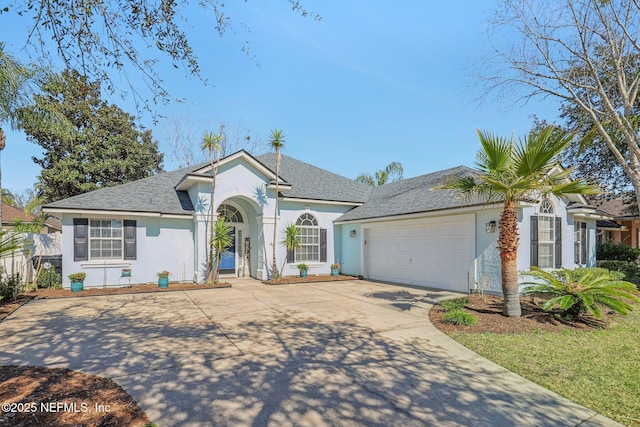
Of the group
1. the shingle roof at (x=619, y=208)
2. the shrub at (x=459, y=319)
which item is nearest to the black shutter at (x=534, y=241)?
the shrub at (x=459, y=319)

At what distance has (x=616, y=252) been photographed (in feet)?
59.3

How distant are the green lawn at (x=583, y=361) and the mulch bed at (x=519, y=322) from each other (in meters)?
0.26

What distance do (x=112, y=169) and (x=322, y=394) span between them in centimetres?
2247

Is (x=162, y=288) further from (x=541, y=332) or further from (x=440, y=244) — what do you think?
(x=541, y=332)

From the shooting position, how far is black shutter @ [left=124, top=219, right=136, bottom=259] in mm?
12914

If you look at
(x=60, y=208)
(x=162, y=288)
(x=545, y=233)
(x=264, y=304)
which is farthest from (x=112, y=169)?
(x=545, y=233)

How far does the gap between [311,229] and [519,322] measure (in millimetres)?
10373

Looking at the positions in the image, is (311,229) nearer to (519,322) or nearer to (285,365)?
(519,322)

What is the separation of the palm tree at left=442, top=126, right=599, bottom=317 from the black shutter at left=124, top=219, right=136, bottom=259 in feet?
38.4

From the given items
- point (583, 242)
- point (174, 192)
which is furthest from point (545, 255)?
point (174, 192)

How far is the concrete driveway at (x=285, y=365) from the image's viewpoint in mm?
3633

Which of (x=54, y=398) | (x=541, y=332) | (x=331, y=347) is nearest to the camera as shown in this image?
(x=54, y=398)

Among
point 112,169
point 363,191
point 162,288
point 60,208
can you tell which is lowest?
point 162,288

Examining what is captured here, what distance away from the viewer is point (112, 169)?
21.5 m
